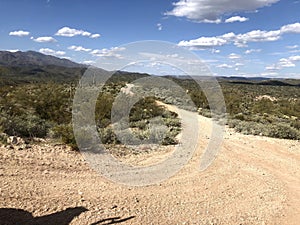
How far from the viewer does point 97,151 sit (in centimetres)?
927

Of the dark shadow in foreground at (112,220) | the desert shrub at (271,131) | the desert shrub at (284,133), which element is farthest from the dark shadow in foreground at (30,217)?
the desert shrub at (284,133)

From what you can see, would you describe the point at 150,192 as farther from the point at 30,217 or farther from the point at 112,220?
the point at 30,217

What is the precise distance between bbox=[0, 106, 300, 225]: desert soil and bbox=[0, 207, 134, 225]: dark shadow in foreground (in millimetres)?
49

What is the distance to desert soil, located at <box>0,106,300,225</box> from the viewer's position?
566 centimetres

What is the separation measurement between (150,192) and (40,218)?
2200 millimetres

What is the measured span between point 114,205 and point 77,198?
67 cm

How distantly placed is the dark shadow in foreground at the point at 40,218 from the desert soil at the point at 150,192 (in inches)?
1.9

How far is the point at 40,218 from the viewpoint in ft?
17.1

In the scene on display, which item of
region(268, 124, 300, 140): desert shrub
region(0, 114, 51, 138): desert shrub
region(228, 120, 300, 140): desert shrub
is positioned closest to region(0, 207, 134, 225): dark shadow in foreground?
region(0, 114, 51, 138): desert shrub

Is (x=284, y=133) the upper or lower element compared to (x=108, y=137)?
lower

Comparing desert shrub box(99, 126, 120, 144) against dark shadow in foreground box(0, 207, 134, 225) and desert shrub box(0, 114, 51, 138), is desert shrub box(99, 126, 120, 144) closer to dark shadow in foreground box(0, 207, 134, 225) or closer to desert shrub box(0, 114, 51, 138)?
desert shrub box(0, 114, 51, 138)

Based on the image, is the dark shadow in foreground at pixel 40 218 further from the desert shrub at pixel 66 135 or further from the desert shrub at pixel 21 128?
the desert shrub at pixel 21 128

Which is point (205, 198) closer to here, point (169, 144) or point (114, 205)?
point (114, 205)

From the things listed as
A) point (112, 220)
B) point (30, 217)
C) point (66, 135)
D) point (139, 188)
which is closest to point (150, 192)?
point (139, 188)
